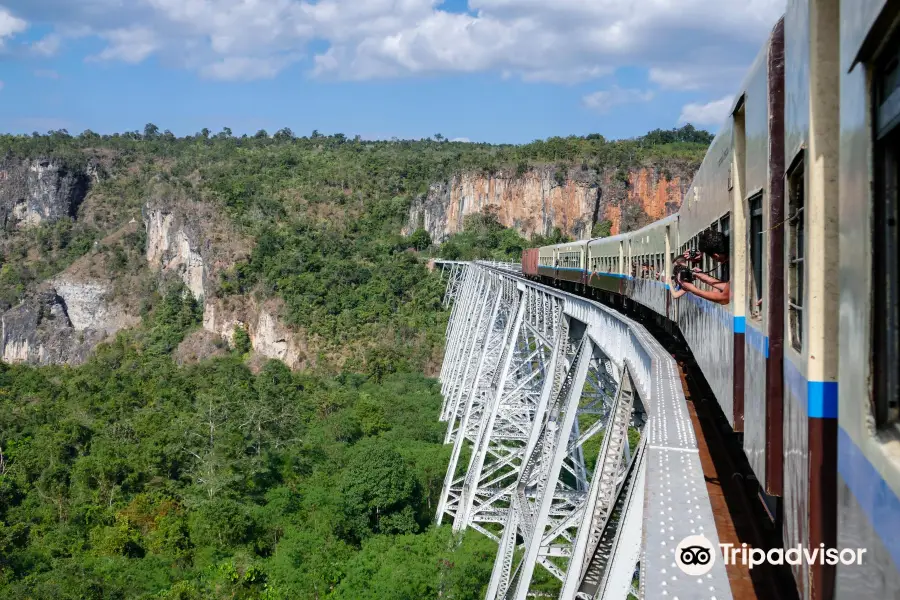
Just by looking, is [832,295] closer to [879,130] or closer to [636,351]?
[879,130]

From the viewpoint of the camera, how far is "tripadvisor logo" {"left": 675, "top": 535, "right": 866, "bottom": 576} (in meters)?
2.26

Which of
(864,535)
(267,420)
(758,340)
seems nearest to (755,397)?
(758,340)

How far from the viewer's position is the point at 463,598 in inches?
696

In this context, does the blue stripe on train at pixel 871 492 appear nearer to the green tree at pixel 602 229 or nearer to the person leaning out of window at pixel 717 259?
the person leaning out of window at pixel 717 259

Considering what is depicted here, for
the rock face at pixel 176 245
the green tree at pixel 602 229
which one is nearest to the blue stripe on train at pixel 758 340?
the green tree at pixel 602 229

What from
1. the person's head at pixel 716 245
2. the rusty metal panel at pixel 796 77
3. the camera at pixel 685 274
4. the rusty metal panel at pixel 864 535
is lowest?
the rusty metal panel at pixel 864 535

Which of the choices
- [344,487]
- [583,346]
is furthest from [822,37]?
[344,487]

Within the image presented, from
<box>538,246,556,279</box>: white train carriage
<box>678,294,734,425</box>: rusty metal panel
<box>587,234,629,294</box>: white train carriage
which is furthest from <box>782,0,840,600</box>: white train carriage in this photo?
<box>538,246,556,279</box>: white train carriage

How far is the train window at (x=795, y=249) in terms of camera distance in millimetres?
3006

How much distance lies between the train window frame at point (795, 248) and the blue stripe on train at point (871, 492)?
31.7 inches

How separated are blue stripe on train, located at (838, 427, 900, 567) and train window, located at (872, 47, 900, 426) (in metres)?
0.14

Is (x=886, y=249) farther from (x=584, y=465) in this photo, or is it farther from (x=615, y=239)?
(x=615, y=239)

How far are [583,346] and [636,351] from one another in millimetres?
3918

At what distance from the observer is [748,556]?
161 inches
